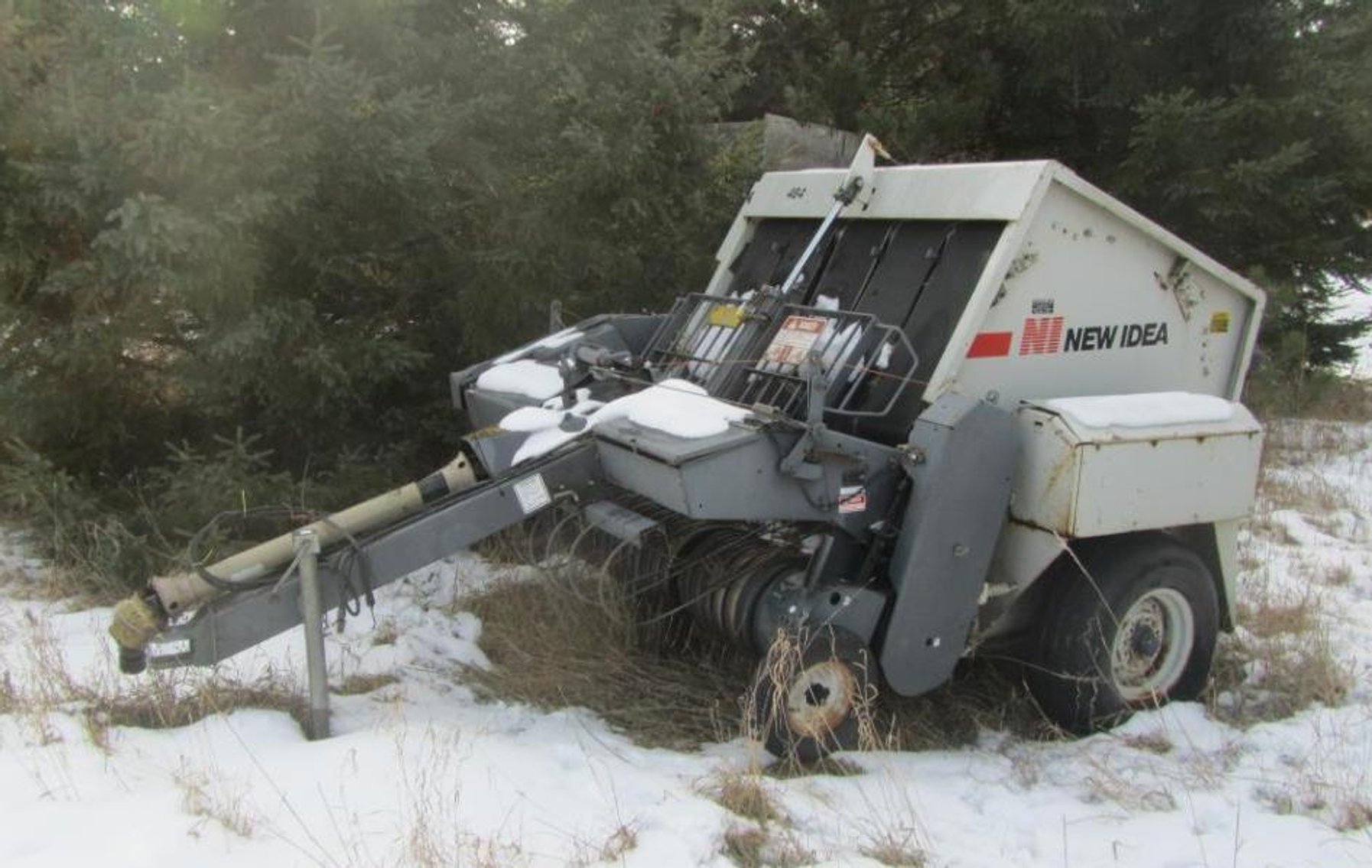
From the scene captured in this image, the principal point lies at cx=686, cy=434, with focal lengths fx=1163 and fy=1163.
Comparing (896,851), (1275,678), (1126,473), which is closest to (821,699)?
(896,851)

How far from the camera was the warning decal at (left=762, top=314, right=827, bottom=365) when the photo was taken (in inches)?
180

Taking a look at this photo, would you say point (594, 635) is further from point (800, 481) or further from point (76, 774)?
point (76, 774)

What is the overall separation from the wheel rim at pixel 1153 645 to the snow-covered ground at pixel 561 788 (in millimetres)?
141

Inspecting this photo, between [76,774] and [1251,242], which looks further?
[1251,242]

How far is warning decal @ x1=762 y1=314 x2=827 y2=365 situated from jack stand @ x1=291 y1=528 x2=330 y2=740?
6.38ft

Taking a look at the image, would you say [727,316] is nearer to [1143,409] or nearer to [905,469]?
[905,469]

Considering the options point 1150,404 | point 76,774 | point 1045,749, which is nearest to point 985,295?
point 1150,404

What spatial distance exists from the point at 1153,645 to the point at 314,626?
3035 mm

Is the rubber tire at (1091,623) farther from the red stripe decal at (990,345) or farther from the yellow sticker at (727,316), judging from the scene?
the yellow sticker at (727,316)

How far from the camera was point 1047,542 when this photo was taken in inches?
158

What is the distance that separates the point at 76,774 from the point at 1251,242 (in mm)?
8776

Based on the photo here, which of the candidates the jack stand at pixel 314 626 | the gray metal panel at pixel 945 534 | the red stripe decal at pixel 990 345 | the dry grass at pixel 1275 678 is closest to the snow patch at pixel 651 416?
the gray metal panel at pixel 945 534

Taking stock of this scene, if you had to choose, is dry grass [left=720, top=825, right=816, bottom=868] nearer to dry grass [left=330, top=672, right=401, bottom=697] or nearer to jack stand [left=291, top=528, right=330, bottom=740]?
jack stand [left=291, top=528, right=330, bottom=740]

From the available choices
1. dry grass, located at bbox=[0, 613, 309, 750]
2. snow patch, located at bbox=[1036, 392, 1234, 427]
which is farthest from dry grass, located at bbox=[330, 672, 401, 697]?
snow patch, located at bbox=[1036, 392, 1234, 427]
